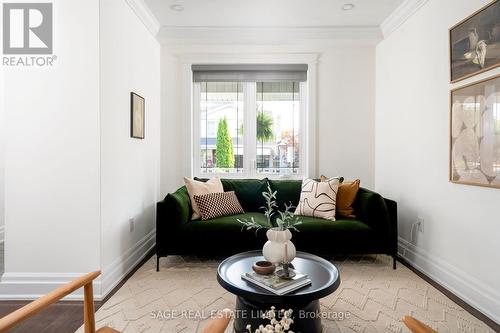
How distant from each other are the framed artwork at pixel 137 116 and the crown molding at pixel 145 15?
86cm

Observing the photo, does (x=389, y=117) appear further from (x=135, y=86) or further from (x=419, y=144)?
(x=135, y=86)

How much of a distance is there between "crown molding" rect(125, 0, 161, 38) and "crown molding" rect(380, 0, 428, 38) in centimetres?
275

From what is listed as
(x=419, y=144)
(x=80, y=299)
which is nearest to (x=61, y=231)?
(x=80, y=299)

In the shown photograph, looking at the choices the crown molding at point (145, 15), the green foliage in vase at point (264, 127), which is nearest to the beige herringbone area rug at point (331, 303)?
the green foliage in vase at point (264, 127)

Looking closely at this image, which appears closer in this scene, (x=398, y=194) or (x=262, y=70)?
(x=398, y=194)

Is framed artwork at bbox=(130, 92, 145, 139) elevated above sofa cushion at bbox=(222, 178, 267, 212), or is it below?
above

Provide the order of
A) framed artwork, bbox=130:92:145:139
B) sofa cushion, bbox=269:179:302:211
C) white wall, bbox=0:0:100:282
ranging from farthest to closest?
sofa cushion, bbox=269:179:302:211 → framed artwork, bbox=130:92:145:139 → white wall, bbox=0:0:100:282

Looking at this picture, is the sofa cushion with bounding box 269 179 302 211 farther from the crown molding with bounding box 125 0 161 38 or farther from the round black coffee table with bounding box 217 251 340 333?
the crown molding with bounding box 125 0 161 38

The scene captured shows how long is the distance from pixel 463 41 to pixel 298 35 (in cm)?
191

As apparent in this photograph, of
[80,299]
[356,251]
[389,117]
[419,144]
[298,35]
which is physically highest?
[298,35]

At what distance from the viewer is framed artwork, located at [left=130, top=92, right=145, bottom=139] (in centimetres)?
296

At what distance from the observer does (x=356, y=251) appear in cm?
291

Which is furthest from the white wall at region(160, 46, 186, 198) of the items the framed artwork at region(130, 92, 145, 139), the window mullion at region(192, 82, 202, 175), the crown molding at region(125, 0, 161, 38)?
the framed artwork at region(130, 92, 145, 139)

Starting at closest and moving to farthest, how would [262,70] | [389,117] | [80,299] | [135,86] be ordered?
[80,299], [135,86], [389,117], [262,70]
